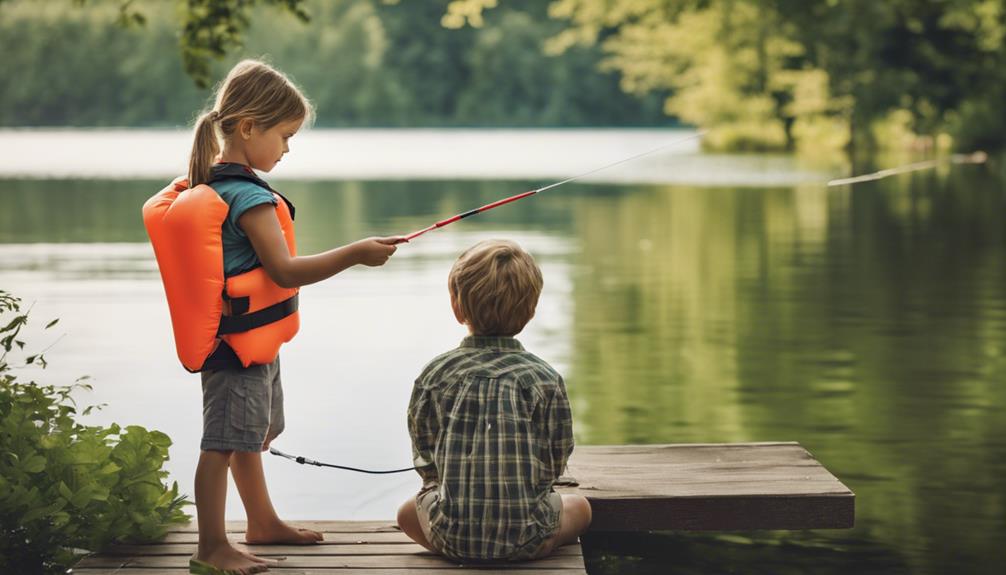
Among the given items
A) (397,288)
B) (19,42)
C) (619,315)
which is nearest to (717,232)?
(397,288)

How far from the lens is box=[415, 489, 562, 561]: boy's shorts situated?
4008mm

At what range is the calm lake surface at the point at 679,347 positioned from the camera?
5766 mm

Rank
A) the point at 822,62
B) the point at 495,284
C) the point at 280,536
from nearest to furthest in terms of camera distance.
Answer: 1. the point at 495,284
2. the point at 280,536
3. the point at 822,62

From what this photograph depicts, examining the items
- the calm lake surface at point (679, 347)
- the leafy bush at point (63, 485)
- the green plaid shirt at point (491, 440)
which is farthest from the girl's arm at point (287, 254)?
the calm lake surface at point (679, 347)

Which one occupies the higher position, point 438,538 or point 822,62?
point 822,62

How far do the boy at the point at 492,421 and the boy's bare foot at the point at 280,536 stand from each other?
0.43 metres

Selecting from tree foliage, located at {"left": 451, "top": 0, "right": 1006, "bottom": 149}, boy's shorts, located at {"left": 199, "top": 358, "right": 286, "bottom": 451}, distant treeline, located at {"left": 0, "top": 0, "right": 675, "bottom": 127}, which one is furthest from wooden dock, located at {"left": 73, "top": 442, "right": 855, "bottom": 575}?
distant treeline, located at {"left": 0, "top": 0, "right": 675, "bottom": 127}

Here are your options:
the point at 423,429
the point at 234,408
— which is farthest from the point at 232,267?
the point at 423,429

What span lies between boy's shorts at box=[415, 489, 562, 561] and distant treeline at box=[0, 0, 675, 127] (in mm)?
77741

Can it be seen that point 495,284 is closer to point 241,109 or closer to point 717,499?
point 241,109

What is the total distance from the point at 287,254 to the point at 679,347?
19.7 ft

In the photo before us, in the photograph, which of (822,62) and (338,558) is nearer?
(338,558)

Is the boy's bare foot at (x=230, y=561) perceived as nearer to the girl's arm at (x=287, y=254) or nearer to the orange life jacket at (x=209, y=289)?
the orange life jacket at (x=209, y=289)

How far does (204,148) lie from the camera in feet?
13.2
